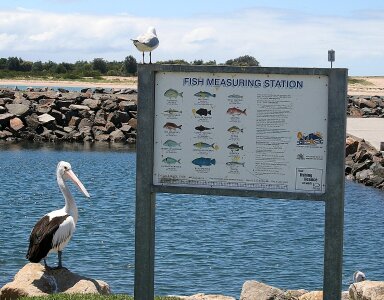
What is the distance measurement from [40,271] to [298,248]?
24.7ft

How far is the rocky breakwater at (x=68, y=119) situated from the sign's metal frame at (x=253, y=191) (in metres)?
32.7

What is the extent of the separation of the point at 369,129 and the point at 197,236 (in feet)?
83.1

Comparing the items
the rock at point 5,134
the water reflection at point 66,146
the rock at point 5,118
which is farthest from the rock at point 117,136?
the rock at point 5,118

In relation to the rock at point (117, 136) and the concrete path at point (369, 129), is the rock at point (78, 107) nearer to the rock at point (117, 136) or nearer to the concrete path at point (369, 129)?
the rock at point (117, 136)

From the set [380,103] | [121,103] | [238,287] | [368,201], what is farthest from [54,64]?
[238,287]

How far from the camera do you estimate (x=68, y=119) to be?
4334cm

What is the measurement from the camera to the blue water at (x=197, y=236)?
1516 centimetres

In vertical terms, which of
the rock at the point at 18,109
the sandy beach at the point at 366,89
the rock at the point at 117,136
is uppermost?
the rock at the point at 18,109

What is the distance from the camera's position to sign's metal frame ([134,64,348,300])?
827 cm

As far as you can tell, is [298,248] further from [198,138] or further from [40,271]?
[198,138]

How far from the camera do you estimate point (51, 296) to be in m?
10.1

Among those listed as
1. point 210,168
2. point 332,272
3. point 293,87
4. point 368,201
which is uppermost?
point 293,87

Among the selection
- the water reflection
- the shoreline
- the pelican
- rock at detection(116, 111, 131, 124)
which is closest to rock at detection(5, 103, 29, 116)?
the water reflection

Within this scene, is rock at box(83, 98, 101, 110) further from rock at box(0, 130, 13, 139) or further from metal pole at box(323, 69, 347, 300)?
metal pole at box(323, 69, 347, 300)
